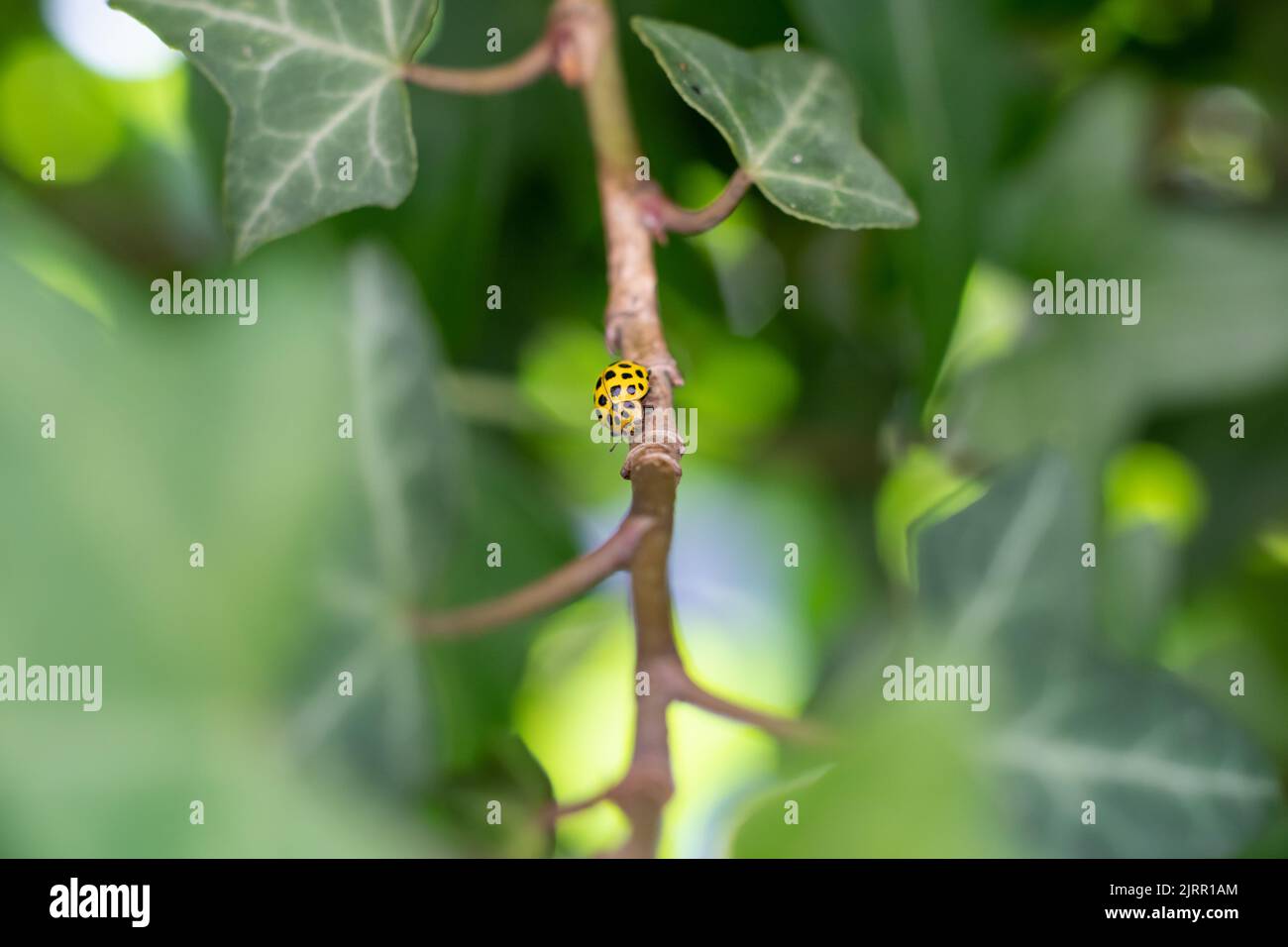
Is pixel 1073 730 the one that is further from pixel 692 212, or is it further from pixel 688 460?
pixel 688 460

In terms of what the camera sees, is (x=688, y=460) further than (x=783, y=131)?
Yes

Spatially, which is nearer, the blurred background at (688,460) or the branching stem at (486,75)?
the blurred background at (688,460)

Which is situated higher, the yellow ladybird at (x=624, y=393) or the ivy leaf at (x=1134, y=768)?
the yellow ladybird at (x=624, y=393)

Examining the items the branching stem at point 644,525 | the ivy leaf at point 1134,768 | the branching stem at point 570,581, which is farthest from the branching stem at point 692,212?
the ivy leaf at point 1134,768

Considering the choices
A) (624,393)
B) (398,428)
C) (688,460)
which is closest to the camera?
(624,393)

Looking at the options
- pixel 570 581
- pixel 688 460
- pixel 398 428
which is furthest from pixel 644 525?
pixel 688 460

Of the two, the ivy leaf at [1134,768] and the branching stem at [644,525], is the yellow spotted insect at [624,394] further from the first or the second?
the ivy leaf at [1134,768]

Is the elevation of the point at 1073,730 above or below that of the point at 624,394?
below
